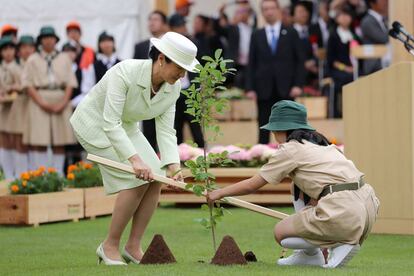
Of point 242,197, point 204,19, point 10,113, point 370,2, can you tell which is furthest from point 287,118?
point 204,19

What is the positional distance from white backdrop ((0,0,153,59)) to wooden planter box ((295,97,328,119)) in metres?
3.85

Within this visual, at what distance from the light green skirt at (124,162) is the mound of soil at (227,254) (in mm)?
928

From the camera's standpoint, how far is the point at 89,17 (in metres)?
21.8

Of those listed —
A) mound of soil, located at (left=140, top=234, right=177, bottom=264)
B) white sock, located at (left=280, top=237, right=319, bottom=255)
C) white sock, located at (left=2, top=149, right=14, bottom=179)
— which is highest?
white sock, located at (left=280, top=237, right=319, bottom=255)

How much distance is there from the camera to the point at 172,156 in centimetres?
933

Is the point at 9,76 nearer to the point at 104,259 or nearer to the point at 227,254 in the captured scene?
the point at 104,259

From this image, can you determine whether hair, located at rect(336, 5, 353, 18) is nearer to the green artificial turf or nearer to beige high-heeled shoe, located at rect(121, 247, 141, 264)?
the green artificial turf

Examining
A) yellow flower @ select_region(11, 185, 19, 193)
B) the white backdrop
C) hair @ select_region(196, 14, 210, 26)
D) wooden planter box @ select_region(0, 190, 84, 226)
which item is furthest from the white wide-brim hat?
hair @ select_region(196, 14, 210, 26)

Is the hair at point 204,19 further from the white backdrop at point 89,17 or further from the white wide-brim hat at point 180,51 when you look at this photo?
the white wide-brim hat at point 180,51

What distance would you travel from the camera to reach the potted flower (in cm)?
1288

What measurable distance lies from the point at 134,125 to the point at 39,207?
13.1ft

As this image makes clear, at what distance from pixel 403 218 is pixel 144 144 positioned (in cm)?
321

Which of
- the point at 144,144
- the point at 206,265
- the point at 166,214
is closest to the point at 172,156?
the point at 144,144

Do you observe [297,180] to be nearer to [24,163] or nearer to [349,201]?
[349,201]
